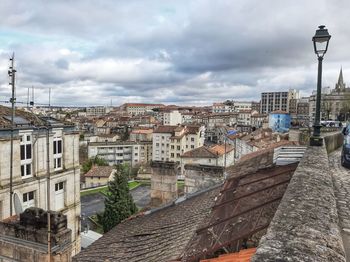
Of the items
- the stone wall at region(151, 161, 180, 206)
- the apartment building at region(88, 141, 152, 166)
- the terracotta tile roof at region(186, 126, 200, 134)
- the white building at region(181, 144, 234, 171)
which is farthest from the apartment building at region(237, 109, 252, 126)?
the stone wall at region(151, 161, 180, 206)

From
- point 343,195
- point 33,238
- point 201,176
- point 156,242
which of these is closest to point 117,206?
point 201,176

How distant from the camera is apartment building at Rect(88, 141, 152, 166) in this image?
256 feet

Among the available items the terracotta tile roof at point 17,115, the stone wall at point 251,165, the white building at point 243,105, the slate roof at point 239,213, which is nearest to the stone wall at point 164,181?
the stone wall at point 251,165

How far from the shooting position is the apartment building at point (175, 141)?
71438 mm

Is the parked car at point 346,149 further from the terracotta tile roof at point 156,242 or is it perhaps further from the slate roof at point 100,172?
the slate roof at point 100,172

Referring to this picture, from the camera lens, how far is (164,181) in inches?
380

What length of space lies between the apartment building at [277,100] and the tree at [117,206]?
463 feet

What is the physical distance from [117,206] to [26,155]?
593 inches

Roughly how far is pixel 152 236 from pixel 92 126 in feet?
369

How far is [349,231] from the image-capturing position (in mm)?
3920

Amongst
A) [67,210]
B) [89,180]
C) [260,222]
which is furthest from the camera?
[89,180]

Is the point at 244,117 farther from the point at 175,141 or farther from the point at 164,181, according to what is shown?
the point at 164,181

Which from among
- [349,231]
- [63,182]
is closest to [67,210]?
[63,182]

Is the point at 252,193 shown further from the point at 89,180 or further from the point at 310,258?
the point at 89,180
